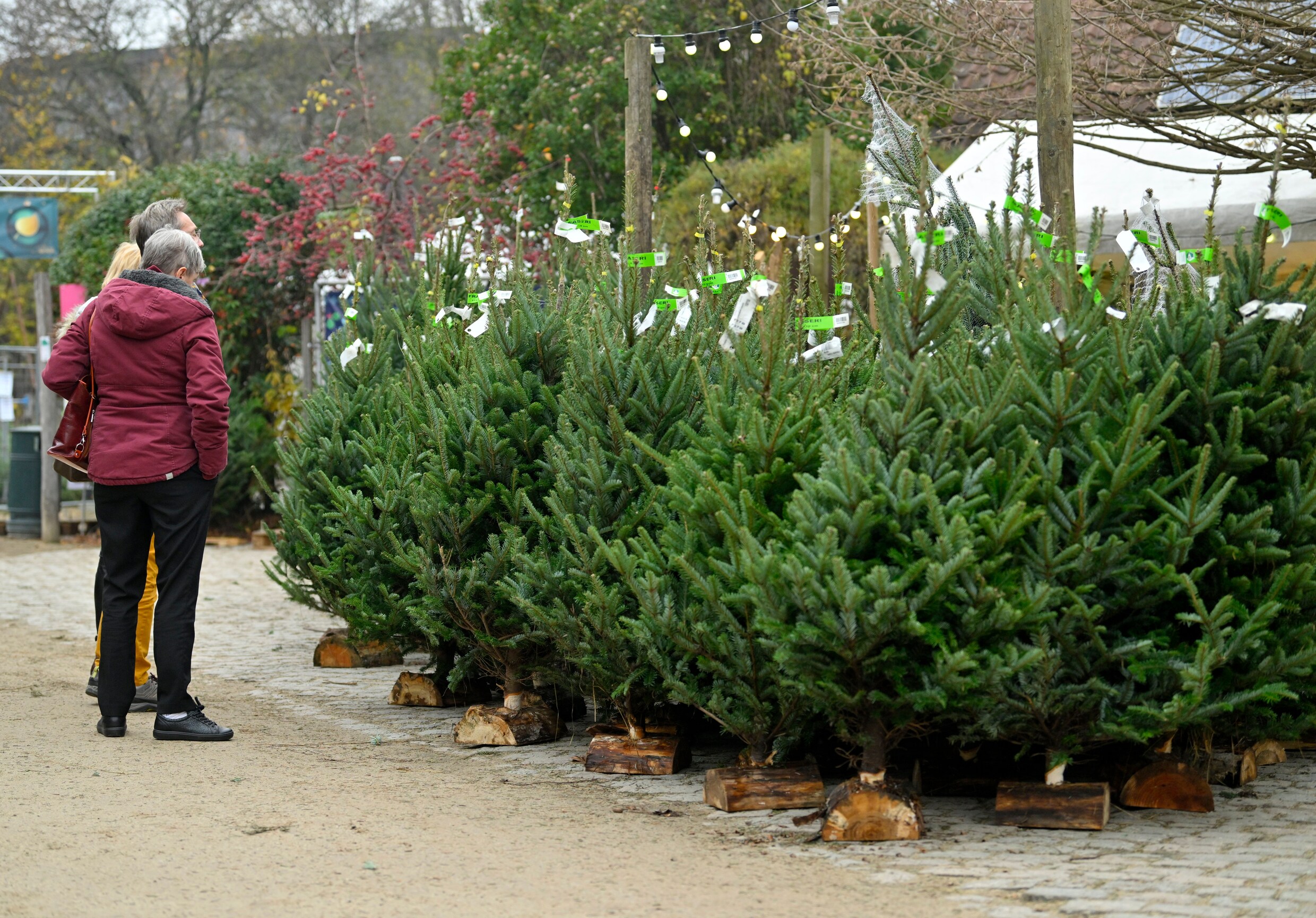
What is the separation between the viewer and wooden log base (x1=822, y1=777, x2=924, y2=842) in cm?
443

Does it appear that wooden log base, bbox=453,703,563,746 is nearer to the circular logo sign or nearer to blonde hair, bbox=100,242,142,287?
blonde hair, bbox=100,242,142,287

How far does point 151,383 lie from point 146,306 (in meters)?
0.30

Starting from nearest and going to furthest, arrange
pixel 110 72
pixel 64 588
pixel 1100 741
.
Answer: pixel 1100 741 → pixel 64 588 → pixel 110 72

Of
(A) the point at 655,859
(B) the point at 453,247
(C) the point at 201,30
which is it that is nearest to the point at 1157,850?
(A) the point at 655,859

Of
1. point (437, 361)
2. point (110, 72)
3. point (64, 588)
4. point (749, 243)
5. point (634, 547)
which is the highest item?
point (110, 72)

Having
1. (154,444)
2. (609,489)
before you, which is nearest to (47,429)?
(154,444)

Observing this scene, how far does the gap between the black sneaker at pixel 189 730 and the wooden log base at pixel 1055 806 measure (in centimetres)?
309

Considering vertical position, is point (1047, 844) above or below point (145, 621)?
below

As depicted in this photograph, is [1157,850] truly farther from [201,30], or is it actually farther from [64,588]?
[201,30]

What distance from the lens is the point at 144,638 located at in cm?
630

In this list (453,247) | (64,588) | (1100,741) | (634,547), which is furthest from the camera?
(64,588)

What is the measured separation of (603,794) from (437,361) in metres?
2.26

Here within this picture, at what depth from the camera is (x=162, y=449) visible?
18.3ft

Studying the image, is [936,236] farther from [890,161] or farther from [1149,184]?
[1149,184]
